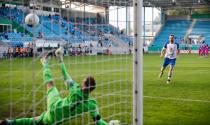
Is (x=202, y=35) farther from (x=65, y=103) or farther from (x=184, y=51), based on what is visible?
(x=65, y=103)

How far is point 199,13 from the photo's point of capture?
187ft

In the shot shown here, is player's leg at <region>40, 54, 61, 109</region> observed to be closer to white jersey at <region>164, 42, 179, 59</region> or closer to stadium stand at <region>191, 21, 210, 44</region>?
white jersey at <region>164, 42, 179, 59</region>

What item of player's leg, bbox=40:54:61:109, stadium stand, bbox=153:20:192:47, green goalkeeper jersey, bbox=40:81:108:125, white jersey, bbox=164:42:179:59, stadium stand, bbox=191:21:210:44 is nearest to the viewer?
green goalkeeper jersey, bbox=40:81:108:125

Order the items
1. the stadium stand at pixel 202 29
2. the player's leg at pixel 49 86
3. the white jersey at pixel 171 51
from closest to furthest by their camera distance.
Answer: the player's leg at pixel 49 86 < the white jersey at pixel 171 51 < the stadium stand at pixel 202 29

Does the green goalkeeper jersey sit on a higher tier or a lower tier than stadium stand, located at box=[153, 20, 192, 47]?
lower

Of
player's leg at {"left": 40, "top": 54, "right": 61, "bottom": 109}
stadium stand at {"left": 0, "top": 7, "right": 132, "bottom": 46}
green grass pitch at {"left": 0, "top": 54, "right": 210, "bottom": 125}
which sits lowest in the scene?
green grass pitch at {"left": 0, "top": 54, "right": 210, "bottom": 125}

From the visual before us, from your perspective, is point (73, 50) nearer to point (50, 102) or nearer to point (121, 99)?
point (50, 102)

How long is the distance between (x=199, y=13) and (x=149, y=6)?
7710 mm

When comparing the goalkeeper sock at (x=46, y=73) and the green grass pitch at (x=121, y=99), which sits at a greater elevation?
the goalkeeper sock at (x=46, y=73)

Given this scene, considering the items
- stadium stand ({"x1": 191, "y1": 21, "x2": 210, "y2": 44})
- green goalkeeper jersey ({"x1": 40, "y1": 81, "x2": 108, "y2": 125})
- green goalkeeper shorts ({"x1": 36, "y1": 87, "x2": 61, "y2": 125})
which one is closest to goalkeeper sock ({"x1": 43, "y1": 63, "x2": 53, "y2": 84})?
green goalkeeper shorts ({"x1": 36, "y1": 87, "x2": 61, "y2": 125})

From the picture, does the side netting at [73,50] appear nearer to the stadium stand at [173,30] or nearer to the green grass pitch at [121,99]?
the green grass pitch at [121,99]

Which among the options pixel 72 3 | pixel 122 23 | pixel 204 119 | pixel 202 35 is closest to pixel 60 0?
pixel 72 3

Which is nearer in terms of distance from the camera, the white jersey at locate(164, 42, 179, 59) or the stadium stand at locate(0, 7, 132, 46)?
the stadium stand at locate(0, 7, 132, 46)

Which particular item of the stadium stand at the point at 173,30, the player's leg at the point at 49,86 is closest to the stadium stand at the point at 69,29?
the player's leg at the point at 49,86
